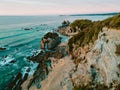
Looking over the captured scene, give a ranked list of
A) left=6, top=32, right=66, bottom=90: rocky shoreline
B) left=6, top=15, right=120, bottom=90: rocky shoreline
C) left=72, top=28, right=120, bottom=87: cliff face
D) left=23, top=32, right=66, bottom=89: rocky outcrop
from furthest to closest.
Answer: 1. left=23, top=32, right=66, bottom=89: rocky outcrop
2. left=6, top=32, right=66, bottom=90: rocky shoreline
3. left=6, top=15, right=120, bottom=90: rocky shoreline
4. left=72, top=28, right=120, bottom=87: cliff face

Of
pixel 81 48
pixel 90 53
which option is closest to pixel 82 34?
pixel 81 48

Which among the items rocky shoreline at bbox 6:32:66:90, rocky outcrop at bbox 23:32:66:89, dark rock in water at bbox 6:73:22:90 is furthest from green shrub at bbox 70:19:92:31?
dark rock in water at bbox 6:73:22:90

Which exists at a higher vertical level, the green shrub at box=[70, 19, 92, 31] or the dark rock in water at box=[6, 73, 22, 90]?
the green shrub at box=[70, 19, 92, 31]

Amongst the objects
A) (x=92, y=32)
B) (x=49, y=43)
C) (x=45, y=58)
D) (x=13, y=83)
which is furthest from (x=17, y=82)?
(x=49, y=43)

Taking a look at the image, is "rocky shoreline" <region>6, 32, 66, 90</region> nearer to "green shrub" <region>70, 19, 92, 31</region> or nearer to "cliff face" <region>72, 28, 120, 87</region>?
"cliff face" <region>72, 28, 120, 87</region>

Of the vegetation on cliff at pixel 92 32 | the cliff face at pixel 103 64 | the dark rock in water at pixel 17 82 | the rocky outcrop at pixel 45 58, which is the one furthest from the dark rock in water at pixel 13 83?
the vegetation on cliff at pixel 92 32

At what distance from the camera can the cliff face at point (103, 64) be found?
24.8 meters

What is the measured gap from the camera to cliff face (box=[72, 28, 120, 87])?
24.8m

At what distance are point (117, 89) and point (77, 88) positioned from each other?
6742mm

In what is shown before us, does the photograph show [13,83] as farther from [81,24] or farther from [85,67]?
[81,24]

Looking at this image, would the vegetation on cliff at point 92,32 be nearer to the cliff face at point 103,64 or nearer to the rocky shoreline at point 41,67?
the cliff face at point 103,64

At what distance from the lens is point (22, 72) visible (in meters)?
39.8

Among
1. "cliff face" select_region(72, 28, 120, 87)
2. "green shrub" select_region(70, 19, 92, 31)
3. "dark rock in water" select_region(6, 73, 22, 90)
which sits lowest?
"dark rock in water" select_region(6, 73, 22, 90)

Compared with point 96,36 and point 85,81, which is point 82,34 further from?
point 85,81
